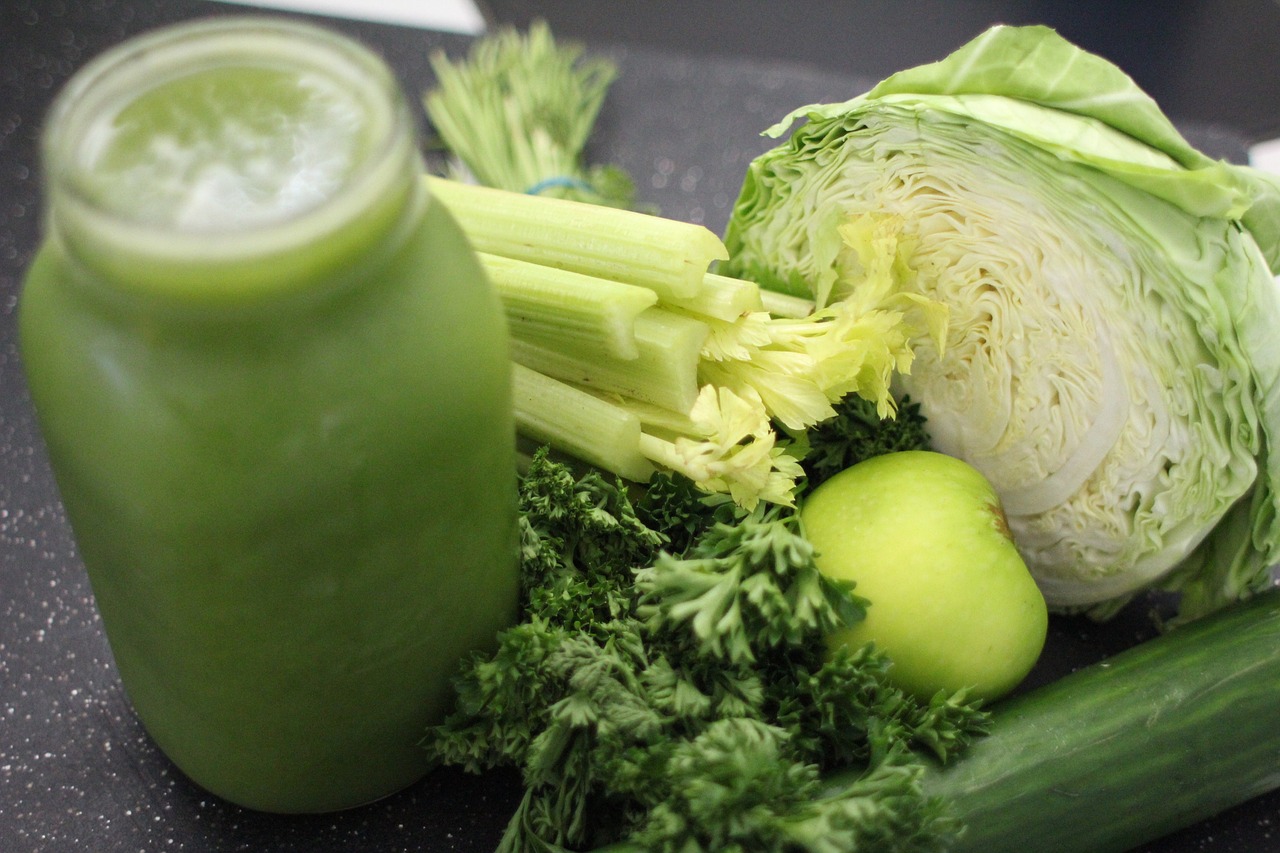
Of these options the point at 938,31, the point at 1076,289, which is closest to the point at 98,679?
the point at 1076,289

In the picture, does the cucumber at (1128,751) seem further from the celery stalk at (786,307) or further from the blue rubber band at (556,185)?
the blue rubber band at (556,185)

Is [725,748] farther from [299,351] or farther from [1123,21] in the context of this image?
[1123,21]

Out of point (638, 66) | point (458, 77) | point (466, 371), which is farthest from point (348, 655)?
point (638, 66)

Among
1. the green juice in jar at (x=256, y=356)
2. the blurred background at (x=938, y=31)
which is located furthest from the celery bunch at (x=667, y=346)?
the blurred background at (x=938, y=31)

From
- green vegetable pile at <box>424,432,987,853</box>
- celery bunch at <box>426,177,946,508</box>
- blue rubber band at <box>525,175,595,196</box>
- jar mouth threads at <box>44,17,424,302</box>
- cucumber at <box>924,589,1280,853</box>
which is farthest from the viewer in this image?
blue rubber band at <box>525,175,595,196</box>

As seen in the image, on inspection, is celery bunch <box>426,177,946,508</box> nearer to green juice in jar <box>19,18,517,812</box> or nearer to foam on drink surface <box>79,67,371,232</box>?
green juice in jar <box>19,18,517,812</box>

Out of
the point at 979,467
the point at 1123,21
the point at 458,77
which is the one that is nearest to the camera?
the point at 979,467

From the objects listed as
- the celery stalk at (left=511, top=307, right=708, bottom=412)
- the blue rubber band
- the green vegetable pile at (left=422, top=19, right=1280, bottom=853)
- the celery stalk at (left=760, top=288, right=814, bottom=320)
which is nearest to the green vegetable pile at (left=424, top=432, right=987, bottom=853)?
the green vegetable pile at (left=422, top=19, right=1280, bottom=853)
